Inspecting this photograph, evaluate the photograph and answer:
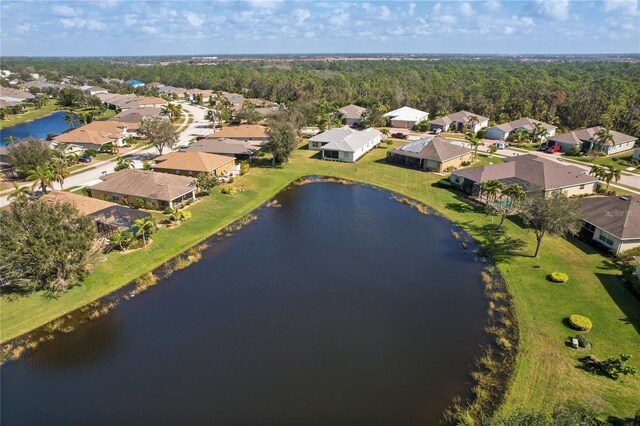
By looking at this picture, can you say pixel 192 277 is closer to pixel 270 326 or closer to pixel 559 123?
pixel 270 326

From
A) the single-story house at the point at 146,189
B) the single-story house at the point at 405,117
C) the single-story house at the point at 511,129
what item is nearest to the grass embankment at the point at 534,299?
the single-story house at the point at 146,189

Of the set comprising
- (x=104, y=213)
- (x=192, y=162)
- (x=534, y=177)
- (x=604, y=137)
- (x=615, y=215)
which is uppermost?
(x=604, y=137)

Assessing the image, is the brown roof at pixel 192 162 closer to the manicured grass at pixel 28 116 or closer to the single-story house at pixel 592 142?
the single-story house at pixel 592 142

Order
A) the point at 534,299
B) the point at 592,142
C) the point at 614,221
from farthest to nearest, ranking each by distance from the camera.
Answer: the point at 592,142, the point at 614,221, the point at 534,299

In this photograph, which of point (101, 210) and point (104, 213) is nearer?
point (104, 213)

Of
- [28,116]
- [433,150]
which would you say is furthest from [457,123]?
[28,116]

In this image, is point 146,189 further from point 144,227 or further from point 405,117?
point 405,117

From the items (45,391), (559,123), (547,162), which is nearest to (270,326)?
(45,391)
